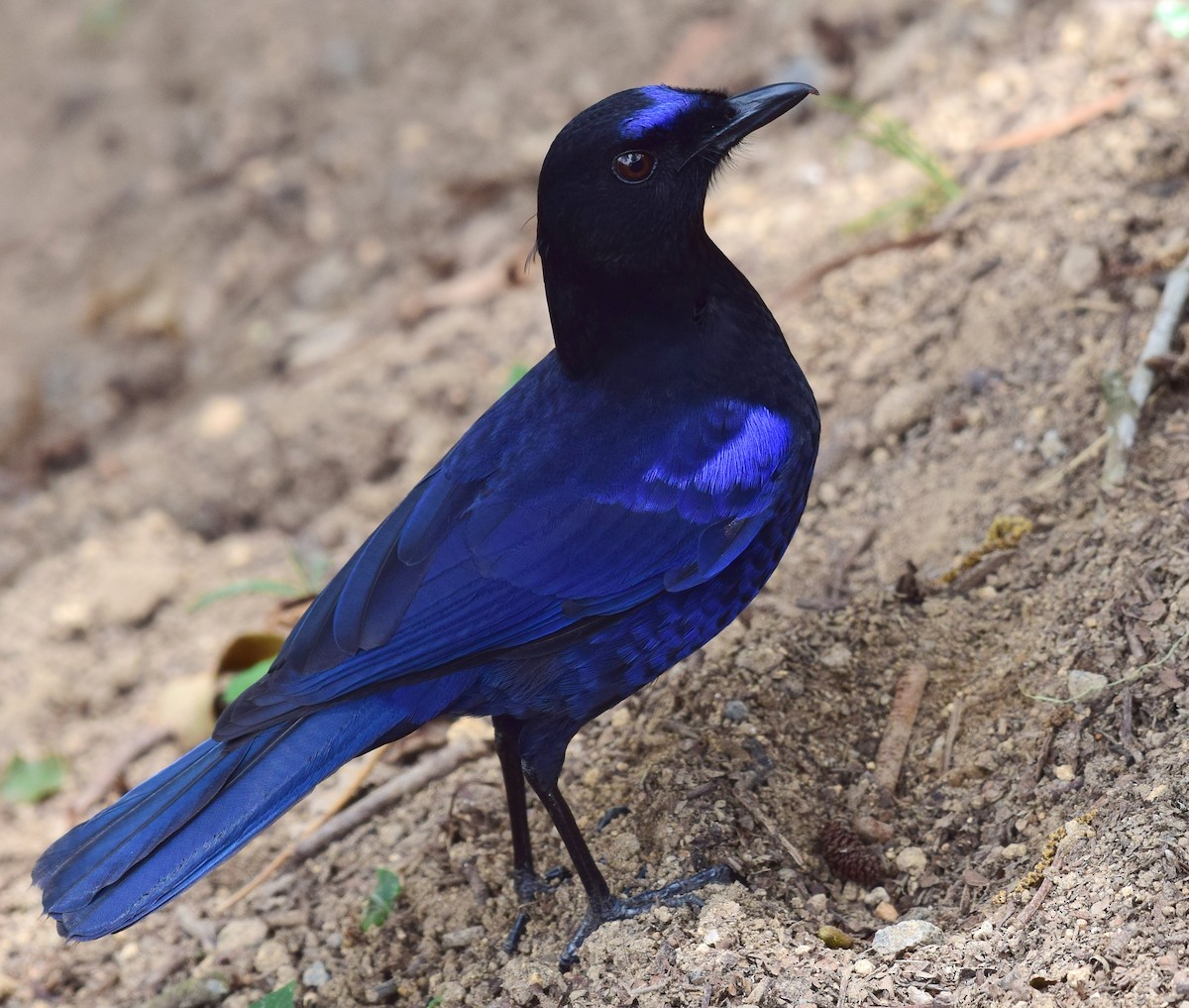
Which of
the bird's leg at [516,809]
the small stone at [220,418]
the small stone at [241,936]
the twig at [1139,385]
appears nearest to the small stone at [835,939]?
the bird's leg at [516,809]

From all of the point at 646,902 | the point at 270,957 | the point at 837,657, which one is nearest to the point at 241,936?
the point at 270,957

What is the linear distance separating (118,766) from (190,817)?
1.60 meters

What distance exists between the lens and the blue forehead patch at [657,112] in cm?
317

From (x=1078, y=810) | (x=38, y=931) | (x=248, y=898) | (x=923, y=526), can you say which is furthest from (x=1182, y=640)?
(x=38, y=931)

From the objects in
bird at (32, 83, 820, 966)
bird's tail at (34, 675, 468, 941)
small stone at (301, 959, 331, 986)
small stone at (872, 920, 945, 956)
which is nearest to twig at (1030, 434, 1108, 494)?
bird at (32, 83, 820, 966)

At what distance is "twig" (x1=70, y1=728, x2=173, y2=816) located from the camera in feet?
14.4

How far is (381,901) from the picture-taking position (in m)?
3.45

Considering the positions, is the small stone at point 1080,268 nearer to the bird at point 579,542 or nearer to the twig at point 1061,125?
the twig at point 1061,125

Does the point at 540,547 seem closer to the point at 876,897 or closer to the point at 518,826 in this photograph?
the point at 518,826

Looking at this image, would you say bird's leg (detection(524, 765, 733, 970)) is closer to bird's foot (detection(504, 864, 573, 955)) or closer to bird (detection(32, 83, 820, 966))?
bird (detection(32, 83, 820, 966))

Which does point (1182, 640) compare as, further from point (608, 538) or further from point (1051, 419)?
point (608, 538)

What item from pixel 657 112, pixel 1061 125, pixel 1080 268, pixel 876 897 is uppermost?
pixel 657 112

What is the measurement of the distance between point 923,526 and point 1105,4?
2555mm

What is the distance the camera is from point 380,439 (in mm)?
5484
